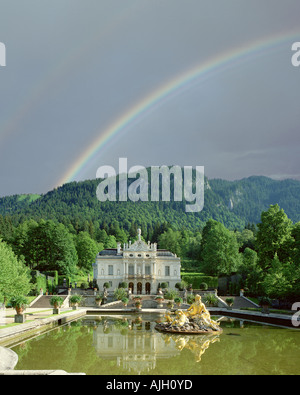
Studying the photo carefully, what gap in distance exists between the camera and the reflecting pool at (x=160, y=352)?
12430mm

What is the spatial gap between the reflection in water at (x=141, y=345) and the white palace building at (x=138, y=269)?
3937 cm

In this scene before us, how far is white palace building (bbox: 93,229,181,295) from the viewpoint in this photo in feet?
206

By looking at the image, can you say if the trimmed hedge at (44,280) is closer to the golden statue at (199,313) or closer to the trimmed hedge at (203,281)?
the trimmed hedge at (203,281)

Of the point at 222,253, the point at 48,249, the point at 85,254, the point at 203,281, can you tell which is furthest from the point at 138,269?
the point at 85,254

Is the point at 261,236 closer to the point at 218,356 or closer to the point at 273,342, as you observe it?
the point at 273,342

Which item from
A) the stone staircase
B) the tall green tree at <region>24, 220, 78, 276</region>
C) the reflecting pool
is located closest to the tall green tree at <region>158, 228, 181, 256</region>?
the tall green tree at <region>24, 220, 78, 276</region>

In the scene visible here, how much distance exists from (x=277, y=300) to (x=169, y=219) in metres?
121

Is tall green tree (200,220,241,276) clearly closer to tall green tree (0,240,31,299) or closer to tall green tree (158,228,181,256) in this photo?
tall green tree (158,228,181,256)

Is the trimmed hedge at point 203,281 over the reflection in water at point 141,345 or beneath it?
beneath

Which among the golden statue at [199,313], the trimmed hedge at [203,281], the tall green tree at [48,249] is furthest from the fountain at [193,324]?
the tall green tree at [48,249]

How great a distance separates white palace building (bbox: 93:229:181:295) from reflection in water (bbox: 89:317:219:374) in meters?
39.4

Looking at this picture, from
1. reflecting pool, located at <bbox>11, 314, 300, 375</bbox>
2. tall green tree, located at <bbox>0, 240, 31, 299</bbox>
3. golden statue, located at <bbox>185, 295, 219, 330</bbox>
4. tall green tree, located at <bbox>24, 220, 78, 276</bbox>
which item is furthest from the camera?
tall green tree, located at <bbox>24, 220, 78, 276</bbox>

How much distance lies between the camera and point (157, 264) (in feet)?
211

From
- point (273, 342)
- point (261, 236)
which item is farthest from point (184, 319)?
point (261, 236)
